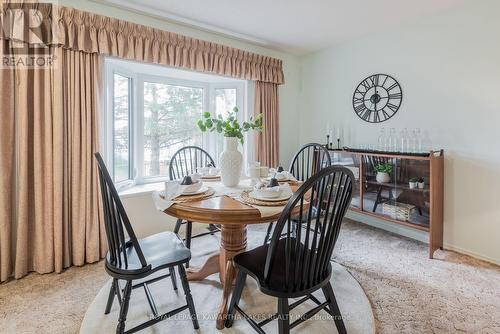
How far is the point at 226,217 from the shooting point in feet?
4.84

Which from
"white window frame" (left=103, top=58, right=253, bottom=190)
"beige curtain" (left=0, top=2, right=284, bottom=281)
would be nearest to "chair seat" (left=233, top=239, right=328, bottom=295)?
"beige curtain" (left=0, top=2, right=284, bottom=281)

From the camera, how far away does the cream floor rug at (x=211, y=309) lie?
160 cm

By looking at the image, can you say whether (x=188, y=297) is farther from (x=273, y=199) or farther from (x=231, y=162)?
(x=231, y=162)

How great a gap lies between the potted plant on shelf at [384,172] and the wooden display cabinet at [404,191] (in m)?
0.03

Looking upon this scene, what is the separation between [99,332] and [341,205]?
59.4 inches

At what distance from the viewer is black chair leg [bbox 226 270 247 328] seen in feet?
4.90

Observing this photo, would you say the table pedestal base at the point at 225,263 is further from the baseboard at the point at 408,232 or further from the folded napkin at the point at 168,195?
the baseboard at the point at 408,232

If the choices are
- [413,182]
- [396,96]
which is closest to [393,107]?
[396,96]

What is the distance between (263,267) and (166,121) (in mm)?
2442

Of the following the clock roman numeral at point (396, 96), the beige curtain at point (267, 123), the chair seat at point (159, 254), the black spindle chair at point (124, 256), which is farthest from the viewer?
the beige curtain at point (267, 123)

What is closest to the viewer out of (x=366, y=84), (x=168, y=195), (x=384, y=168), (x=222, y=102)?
(x=168, y=195)

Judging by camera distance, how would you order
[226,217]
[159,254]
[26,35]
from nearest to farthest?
[226,217]
[159,254]
[26,35]

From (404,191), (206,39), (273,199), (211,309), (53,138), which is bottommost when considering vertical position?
(211,309)

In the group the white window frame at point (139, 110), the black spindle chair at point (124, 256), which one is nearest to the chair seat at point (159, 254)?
the black spindle chair at point (124, 256)
